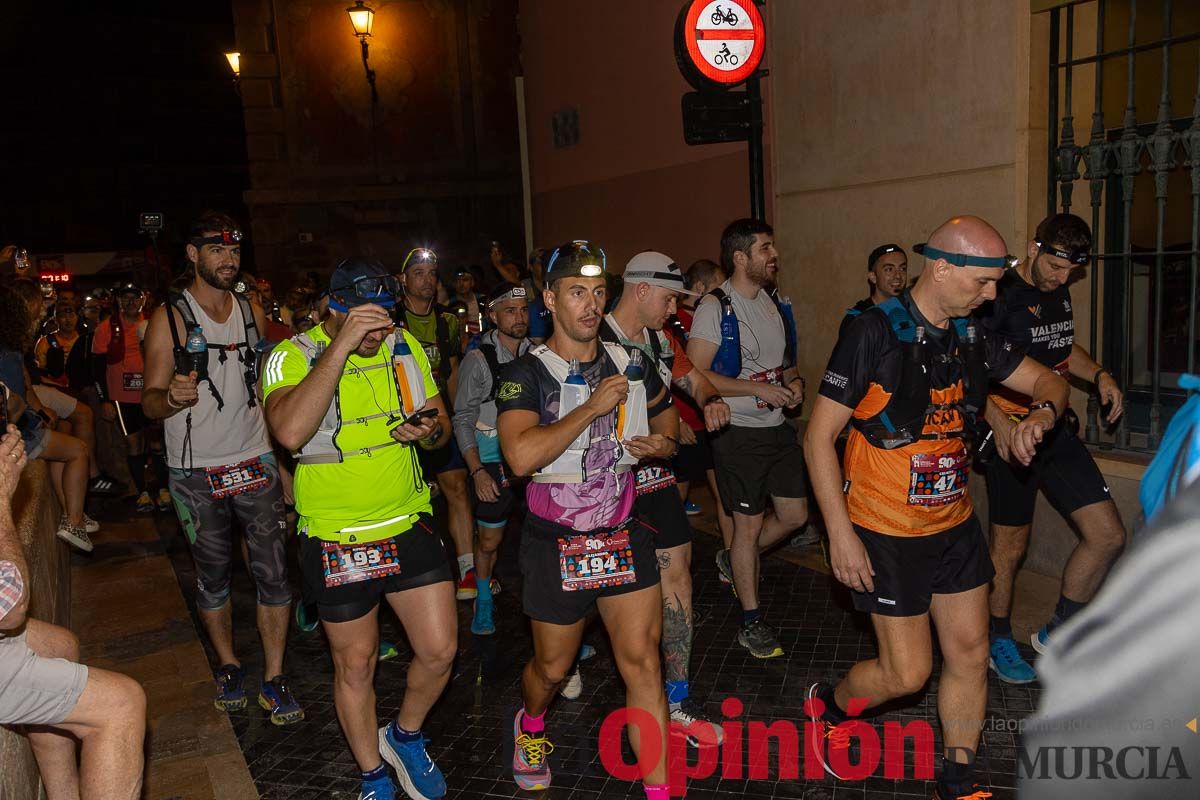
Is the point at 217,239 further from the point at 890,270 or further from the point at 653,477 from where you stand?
the point at 890,270

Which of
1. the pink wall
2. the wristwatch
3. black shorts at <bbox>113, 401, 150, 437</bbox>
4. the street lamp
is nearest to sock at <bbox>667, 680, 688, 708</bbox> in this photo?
the wristwatch

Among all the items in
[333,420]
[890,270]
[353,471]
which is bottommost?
[353,471]

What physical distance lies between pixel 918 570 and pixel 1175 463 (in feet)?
6.92

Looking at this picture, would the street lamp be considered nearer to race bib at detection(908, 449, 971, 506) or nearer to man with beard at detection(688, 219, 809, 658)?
man with beard at detection(688, 219, 809, 658)

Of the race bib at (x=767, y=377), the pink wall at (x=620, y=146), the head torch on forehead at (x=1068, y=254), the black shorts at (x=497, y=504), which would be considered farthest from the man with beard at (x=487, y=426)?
the pink wall at (x=620, y=146)

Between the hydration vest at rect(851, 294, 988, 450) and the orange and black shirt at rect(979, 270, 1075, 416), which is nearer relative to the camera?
the hydration vest at rect(851, 294, 988, 450)

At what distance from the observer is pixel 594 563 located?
3.66 metres

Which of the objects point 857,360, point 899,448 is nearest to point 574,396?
point 857,360

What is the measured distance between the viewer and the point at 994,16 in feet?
21.9

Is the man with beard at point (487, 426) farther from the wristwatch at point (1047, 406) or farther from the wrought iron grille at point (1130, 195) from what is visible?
the wrought iron grille at point (1130, 195)

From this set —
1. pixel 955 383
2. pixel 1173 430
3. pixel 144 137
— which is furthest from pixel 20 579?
pixel 144 137

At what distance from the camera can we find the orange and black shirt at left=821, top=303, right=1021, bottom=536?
3631mm

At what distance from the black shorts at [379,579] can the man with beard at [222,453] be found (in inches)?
45.7

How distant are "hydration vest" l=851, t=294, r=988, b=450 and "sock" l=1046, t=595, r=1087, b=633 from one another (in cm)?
188
